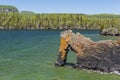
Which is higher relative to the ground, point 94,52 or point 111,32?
point 94,52

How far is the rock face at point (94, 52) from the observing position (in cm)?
5028

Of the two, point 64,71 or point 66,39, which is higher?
→ point 66,39

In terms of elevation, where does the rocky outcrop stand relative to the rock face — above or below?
below

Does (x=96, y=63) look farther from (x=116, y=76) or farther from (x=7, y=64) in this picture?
(x=7, y=64)

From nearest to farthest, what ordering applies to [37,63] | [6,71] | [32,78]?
[32,78], [6,71], [37,63]

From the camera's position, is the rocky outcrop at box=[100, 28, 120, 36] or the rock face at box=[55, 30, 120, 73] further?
the rocky outcrop at box=[100, 28, 120, 36]

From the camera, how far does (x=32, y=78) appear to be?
43.9 m

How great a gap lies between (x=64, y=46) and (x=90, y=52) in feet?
15.2

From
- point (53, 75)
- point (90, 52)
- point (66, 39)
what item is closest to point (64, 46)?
point (66, 39)

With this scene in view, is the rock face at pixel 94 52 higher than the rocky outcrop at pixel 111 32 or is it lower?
higher

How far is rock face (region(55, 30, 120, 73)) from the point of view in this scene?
165 ft

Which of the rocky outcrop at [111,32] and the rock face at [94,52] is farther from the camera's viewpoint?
the rocky outcrop at [111,32]

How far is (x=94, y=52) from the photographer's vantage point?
5138cm

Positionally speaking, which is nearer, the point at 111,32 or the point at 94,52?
the point at 94,52
